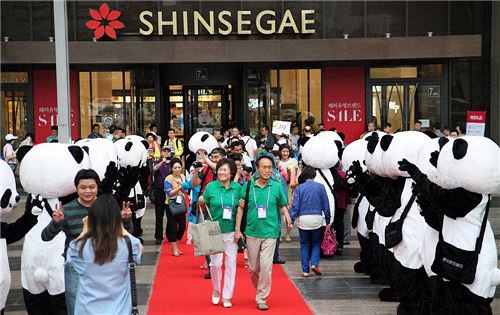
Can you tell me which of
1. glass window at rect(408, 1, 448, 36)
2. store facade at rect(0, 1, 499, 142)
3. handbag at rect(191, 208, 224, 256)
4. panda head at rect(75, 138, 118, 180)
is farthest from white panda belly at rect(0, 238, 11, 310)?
glass window at rect(408, 1, 448, 36)

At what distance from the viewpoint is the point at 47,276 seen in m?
6.88

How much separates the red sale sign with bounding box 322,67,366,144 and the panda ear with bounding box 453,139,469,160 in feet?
65.2

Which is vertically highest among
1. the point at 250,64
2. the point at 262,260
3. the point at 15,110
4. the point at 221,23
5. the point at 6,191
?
the point at 221,23

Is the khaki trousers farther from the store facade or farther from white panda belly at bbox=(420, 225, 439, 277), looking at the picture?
the store facade

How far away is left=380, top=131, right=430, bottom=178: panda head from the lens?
8242mm

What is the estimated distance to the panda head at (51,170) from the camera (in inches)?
279

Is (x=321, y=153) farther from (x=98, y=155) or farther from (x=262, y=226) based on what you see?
(x=98, y=155)

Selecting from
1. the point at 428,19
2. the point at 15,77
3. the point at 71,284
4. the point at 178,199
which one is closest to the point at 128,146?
the point at 178,199

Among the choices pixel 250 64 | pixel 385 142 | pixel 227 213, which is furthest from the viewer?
pixel 250 64

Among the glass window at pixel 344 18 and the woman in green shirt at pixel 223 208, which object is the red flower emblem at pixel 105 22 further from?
the woman in green shirt at pixel 223 208

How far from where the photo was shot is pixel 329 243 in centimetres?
1192

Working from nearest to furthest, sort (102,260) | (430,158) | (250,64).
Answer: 1. (102,260)
2. (430,158)
3. (250,64)

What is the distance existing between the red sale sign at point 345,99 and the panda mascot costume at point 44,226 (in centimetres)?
1971

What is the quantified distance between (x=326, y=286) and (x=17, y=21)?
19.0 m
